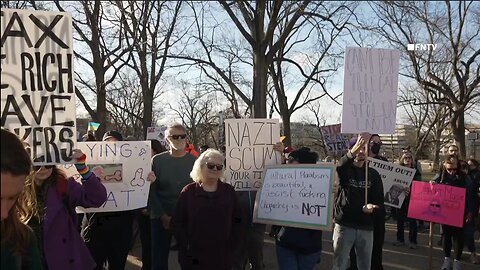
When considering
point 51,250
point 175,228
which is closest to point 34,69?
point 51,250

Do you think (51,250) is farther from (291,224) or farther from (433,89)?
(433,89)

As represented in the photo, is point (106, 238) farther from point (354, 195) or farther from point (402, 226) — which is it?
point (402, 226)

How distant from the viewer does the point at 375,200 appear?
5.45 metres

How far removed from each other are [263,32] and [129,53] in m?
4.57

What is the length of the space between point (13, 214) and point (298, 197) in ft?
10.3

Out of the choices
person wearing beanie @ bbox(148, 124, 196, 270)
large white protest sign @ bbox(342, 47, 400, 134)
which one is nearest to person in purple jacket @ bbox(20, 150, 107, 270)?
person wearing beanie @ bbox(148, 124, 196, 270)

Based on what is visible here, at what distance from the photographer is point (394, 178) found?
7.81 meters

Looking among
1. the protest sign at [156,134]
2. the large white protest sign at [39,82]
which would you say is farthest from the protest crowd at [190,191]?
the protest sign at [156,134]

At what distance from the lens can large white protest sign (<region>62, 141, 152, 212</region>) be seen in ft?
15.7

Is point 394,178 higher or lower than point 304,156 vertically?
lower

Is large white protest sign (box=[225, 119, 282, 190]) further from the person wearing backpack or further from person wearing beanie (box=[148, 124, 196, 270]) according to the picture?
the person wearing backpack

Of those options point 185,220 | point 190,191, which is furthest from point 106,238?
point 190,191

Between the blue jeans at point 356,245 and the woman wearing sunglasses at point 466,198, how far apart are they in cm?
232

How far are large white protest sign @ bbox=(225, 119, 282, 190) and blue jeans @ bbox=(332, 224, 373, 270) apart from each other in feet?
3.50
